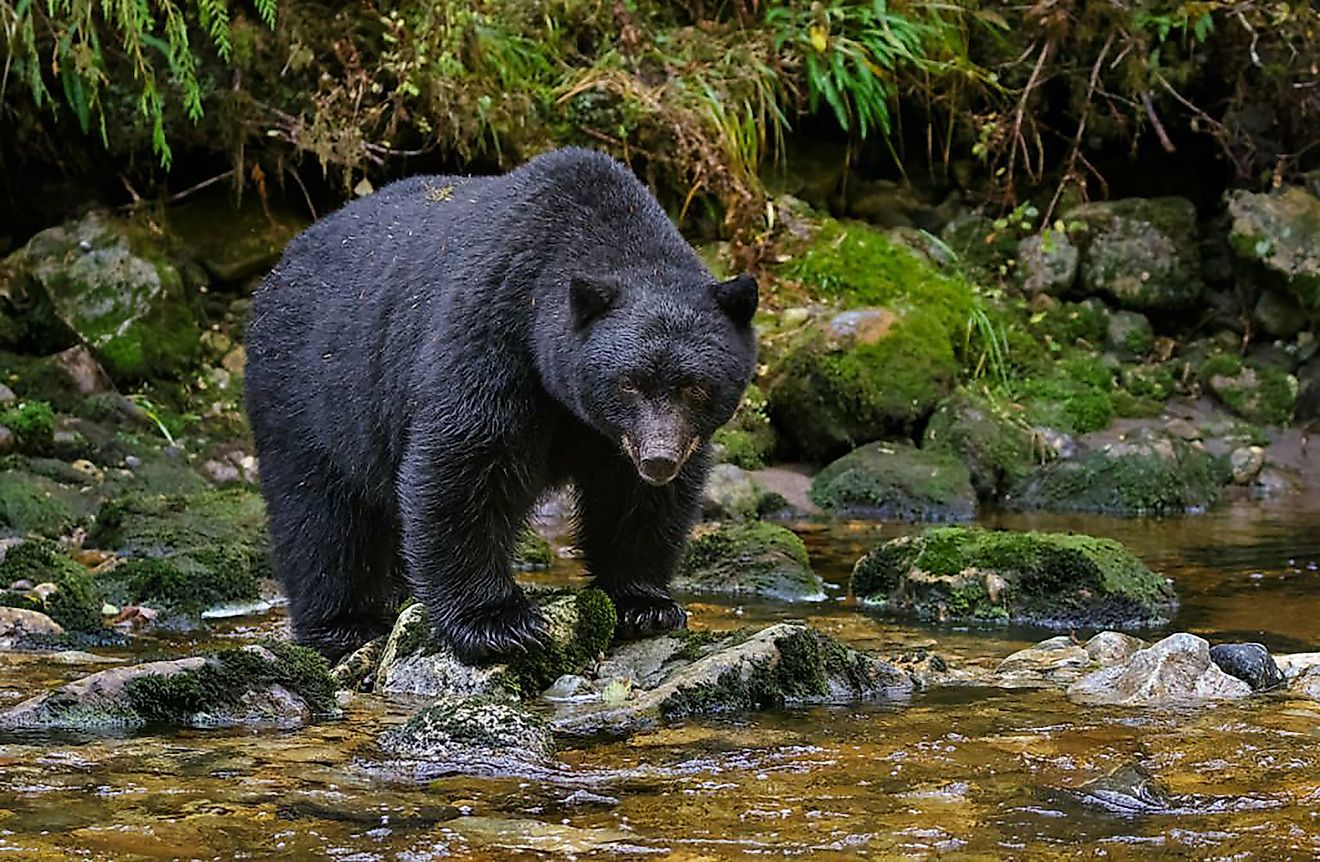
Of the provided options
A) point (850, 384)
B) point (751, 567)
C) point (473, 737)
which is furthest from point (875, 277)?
point (473, 737)

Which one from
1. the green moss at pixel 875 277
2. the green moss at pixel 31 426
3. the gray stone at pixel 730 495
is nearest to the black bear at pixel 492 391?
the green moss at pixel 31 426

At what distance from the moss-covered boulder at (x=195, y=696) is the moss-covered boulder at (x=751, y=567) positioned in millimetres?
3217

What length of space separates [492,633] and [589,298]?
114 cm

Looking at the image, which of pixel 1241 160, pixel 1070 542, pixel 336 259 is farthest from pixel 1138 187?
pixel 336 259

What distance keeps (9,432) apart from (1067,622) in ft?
18.1

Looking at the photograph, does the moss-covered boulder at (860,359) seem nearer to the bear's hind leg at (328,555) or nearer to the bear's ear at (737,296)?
the bear's hind leg at (328,555)

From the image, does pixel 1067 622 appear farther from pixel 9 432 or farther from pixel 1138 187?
pixel 1138 187

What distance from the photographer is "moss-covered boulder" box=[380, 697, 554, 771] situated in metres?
4.73

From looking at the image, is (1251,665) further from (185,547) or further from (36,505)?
(36,505)

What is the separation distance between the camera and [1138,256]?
538 inches

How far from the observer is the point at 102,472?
969 centimetres

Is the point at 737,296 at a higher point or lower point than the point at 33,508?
higher

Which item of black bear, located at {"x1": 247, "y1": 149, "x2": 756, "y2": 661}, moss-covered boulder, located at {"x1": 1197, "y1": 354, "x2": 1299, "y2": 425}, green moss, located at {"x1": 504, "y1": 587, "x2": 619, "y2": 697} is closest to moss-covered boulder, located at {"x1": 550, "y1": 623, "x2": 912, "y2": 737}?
green moss, located at {"x1": 504, "y1": 587, "x2": 619, "y2": 697}

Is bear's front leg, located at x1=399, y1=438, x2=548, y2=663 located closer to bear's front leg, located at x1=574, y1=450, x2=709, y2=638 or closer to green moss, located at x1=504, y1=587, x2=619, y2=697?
green moss, located at x1=504, y1=587, x2=619, y2=697
